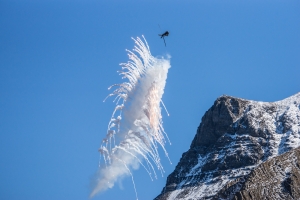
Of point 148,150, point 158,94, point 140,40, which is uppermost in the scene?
point 140,40

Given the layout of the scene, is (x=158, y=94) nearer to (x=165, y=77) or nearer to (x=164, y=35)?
(x=165, y=77)

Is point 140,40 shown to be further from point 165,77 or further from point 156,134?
point 156,134

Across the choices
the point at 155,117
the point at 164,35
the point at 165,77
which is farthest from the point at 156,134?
the point at 164,35

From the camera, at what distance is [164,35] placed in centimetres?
16588

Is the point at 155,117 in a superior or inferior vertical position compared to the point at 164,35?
inferior

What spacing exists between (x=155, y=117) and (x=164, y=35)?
978 inches

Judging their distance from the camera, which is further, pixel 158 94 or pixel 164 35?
pixel 164 35

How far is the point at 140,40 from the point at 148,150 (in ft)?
91.2

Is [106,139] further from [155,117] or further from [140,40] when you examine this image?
[140,40]

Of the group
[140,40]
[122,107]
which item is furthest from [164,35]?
[122,107]

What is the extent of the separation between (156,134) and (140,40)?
23960mm

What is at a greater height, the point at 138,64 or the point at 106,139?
the point at 138,64

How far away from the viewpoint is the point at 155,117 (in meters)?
154

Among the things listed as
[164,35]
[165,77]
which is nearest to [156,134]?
[165,77]
